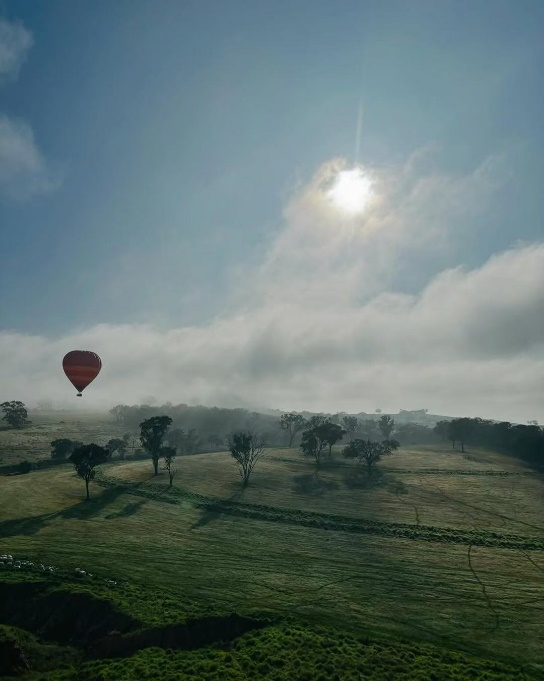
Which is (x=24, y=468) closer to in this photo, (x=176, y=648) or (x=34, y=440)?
(x=34, y=440)

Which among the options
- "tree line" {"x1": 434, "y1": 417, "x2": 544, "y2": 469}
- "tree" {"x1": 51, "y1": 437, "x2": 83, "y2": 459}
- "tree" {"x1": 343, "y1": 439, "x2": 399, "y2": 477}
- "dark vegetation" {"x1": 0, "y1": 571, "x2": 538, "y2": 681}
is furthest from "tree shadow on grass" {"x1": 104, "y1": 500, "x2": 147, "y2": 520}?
"tree line" {"x1": 434, "y1": 417, "x2": 544, "y2": 469}

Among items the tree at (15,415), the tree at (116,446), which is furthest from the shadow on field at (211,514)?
the tree at (15,415)

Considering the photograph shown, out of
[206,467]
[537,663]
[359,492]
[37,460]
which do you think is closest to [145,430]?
[206,467]

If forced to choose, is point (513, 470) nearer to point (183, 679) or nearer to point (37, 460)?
point (183, 679)

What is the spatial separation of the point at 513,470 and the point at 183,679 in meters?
117

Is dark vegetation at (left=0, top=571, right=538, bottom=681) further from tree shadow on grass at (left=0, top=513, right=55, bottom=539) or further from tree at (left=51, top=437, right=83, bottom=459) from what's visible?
tree at (left=51, top=437, right=83, bottom=459)

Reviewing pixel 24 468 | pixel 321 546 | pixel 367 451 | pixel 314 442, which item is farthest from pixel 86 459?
pixel 367 451

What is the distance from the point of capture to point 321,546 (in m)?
53.8

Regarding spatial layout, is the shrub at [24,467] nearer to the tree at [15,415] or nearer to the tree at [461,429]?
the tree at [15,415]

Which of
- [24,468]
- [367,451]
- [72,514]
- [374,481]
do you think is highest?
[367,451]

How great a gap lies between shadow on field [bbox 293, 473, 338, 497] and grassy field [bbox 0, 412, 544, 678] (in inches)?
17.7

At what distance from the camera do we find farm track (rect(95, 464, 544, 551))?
57156 mm

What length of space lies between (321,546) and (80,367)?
50366mm

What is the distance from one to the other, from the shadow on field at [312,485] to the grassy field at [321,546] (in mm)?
450
